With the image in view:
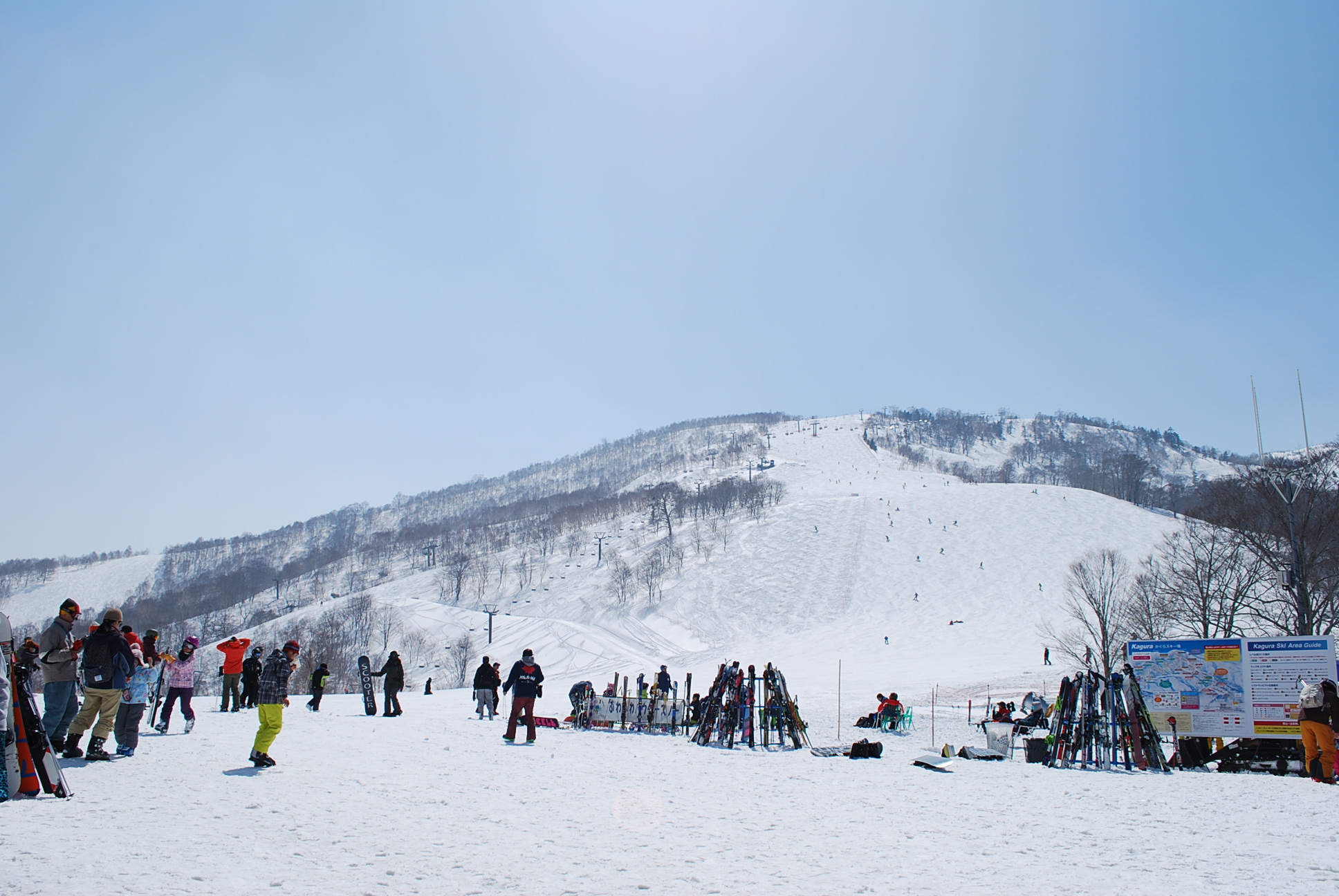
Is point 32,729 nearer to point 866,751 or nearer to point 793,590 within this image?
point 866,751

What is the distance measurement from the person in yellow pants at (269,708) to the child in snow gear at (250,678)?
9.02 metres

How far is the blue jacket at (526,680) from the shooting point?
13930 millimetres

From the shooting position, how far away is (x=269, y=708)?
376 inches

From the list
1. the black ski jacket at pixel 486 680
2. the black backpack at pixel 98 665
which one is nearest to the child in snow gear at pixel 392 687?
the black ski jacket at pixel 486 680

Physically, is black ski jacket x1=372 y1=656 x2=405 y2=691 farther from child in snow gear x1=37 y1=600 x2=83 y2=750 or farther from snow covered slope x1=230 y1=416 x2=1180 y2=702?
snow covered slope x1=230 y1=416 x2=1180 y2=702

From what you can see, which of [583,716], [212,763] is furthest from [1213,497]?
[212,763]

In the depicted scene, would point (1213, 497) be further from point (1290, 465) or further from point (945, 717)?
point (945, 717)

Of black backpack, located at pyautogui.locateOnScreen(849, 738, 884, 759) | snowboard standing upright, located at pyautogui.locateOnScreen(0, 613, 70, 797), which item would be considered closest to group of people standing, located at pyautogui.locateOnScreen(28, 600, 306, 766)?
snowboard standing upright, located at pyautogui.locateOnScreen(0, 613, 70, 797)

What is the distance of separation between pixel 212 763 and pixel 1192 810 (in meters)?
12.2

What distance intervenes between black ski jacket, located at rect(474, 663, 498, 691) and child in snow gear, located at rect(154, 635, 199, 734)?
6362 mm

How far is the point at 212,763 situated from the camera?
9445 millimetres

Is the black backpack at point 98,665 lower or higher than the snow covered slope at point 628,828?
higher

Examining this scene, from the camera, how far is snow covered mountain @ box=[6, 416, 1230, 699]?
206ft

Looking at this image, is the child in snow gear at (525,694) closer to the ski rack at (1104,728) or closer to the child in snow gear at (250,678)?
the child in snow gear at (250,678)
